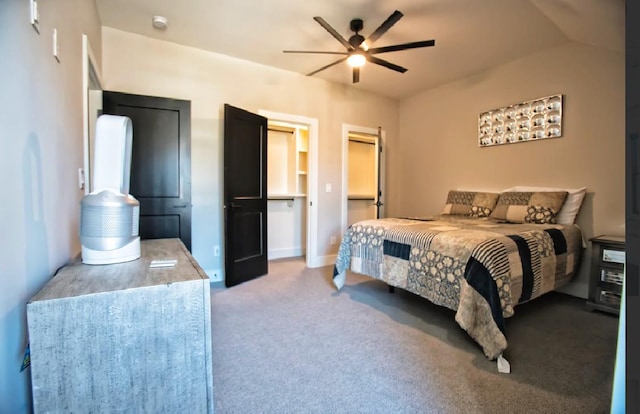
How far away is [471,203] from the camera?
149 inches

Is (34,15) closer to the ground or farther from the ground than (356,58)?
closer to the ground

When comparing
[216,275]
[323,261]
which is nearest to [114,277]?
[216,275]

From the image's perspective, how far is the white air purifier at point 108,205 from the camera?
3.58 ft

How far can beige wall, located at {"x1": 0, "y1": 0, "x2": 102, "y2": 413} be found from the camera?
2.77ft

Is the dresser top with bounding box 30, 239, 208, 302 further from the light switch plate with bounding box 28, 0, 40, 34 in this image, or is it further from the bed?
the bed

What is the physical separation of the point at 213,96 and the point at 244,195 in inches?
47.5

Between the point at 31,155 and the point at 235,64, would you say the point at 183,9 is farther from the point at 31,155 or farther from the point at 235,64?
the point at 31,155

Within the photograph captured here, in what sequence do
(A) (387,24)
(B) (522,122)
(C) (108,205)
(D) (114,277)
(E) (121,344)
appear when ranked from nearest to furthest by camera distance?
(E) (121,344), (D) (114,277), (C) (108,205), (A) (387,24), (B) (522,122)

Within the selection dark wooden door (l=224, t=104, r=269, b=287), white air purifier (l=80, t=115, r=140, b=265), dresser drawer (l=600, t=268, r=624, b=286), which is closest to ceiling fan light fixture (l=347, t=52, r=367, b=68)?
dark wooden door (l=224, t=104, r=269, b=287)

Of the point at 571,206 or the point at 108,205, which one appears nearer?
the point at 108,205

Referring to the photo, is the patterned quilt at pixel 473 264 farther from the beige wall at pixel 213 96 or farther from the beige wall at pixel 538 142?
the beige wall at pixel 213 96

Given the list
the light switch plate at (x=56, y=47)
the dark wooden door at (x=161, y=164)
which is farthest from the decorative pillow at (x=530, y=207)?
the light switch plate at (x=56, y=47)

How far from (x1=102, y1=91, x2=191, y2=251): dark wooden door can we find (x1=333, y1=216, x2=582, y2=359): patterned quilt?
5.75 feet

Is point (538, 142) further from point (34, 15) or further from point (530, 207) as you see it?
point (34, 15)
